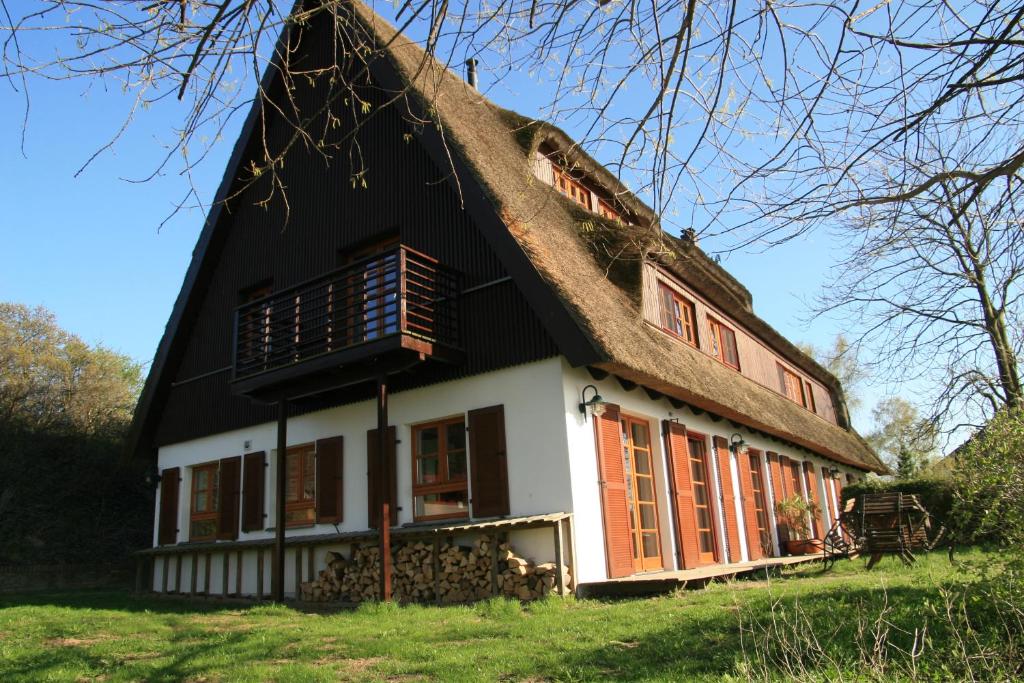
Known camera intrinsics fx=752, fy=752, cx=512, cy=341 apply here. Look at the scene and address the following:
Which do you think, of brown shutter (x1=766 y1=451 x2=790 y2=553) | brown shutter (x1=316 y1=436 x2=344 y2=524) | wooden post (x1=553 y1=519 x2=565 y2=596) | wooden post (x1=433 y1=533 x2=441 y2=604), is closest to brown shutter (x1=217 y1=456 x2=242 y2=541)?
brown shutter (x1=316 y1=436 x2=344 y2=524)

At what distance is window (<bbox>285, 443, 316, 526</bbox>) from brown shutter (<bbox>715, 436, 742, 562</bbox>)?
6.59 meters

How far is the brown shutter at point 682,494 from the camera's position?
10617 mm

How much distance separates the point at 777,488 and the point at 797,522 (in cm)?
77

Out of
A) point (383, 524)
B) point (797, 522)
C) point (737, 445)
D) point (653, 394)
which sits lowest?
point (797, 522)

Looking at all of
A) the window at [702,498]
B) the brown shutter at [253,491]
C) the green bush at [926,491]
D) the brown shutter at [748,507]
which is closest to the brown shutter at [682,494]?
the window at [702,498]

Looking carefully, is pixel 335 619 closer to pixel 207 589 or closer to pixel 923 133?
pixel 207 589

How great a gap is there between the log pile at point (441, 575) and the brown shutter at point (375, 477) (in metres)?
0.53

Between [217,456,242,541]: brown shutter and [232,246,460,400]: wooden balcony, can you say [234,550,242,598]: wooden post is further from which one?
[232,246,460,400]: wooden balcony

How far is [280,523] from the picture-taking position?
34.6 feet

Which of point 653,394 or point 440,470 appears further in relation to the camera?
point 653,394

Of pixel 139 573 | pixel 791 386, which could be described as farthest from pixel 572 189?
pixel 139 573

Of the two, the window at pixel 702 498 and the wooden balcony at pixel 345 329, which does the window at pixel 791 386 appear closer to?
the window at pixel 702 498

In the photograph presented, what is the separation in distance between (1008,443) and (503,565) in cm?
523

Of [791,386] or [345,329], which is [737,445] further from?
[791,386]
